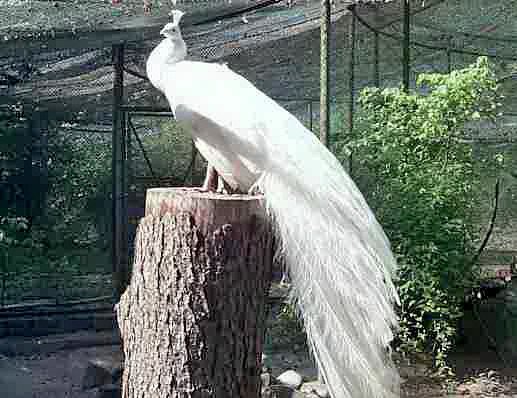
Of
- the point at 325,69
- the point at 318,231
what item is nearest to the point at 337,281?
the point at 318,231

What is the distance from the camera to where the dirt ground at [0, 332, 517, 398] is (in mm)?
4203

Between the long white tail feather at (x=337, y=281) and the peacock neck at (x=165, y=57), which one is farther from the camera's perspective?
the peacock neck at (x=165, y=57)

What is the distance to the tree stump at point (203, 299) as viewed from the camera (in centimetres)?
199

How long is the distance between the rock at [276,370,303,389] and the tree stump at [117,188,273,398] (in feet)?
6.55

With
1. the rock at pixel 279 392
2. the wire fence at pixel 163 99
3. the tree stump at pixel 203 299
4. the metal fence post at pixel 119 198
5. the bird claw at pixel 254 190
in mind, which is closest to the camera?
the tree stump at pixel 203 299

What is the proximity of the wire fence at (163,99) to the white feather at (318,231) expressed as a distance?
1863mm

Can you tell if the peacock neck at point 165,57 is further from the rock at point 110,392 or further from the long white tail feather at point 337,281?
the rock at point 110,392

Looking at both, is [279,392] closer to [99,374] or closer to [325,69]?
[99,374]

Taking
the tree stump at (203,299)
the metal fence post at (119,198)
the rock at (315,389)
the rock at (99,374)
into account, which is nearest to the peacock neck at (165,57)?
the tree stump at (203,299)

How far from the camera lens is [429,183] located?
3969mm

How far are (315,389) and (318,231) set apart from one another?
206 centimetres

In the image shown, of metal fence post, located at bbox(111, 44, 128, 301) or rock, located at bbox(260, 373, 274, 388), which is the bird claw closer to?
rock, located at bbox(260, 373, 274, 388)

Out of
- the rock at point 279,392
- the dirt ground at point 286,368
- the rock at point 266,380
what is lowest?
the dirt ground at point 286,368

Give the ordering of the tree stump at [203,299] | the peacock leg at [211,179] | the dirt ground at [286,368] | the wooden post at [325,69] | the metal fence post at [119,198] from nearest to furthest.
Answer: the tree stump at [203,299] → the peacock leg at [211,179] → the wooden post at [325,69] → the dirt ground at [286,368] → the metal fence post at [119,198]
